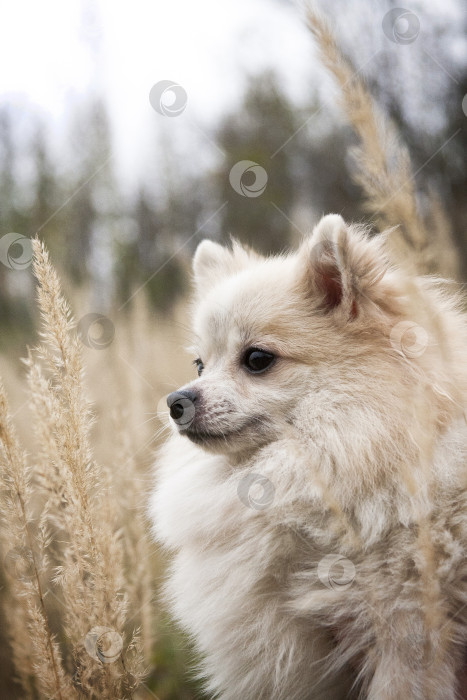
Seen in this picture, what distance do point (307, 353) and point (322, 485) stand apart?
24.3 inches

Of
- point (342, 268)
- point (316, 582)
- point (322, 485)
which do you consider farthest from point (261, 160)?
point (322, 485)

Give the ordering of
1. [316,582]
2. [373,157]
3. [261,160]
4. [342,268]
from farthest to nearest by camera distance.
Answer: [261,160]
[342,268]
[316,582]
[373,157]

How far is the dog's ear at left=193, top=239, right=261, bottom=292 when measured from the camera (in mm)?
2355

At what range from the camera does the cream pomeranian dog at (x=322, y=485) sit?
1.31 meters

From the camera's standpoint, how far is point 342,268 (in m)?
1.62

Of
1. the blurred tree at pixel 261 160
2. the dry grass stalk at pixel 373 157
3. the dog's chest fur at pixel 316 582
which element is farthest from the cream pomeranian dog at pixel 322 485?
the blurred tree at pixel 261 160

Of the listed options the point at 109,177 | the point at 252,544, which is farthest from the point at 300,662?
the point at 109,177

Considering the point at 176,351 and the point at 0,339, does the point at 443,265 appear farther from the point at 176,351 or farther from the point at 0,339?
the point at 0,339

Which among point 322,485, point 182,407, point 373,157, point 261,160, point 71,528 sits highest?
point 261,160

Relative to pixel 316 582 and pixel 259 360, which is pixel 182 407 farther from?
pixel 316 582

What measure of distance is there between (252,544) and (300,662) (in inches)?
12.9

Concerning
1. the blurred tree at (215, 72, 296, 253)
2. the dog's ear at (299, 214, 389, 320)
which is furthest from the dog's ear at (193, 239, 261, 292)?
the blurred tree at (215, 72, 296, 253)

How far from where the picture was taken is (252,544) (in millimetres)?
1543

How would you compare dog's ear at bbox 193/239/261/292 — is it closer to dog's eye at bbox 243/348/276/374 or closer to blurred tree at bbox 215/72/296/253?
dog's eye at bbox 243/348/276/374
